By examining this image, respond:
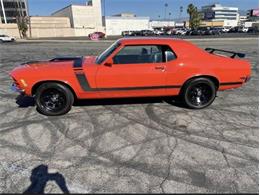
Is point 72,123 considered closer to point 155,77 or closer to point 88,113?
point 88,113

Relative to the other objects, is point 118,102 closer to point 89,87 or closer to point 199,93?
point 89,87

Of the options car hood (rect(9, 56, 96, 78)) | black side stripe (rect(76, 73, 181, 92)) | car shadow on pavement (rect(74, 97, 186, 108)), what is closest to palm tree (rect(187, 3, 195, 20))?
car shadow on pavement (rect(74, 97, 186, 108))

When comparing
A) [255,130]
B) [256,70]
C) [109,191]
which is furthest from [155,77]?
[256,70]

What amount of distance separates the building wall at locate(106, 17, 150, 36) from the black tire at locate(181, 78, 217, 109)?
287ft

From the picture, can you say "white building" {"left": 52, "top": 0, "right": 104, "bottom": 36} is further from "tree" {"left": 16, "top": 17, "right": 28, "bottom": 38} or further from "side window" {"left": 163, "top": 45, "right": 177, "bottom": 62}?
"side window" {"left": 163, "top": 45, "right": 177, "bottom": 62}

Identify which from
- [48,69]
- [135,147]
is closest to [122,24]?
[48,69]

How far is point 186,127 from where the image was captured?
470 centimetres

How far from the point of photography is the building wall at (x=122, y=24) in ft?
303

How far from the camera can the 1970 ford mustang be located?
5.12 meters

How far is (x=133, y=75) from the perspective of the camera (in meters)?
5.19

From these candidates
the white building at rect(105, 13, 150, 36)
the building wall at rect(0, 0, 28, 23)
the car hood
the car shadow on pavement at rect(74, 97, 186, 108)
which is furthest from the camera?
the white building at rect(105, 13, 150, 36)

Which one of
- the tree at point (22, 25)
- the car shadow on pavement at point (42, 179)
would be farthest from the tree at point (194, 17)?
the car shadow on pavement at point (42, 179)

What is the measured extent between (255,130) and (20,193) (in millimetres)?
3996

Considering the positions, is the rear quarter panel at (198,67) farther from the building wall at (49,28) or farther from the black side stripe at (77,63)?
the building wall at (49,28)
